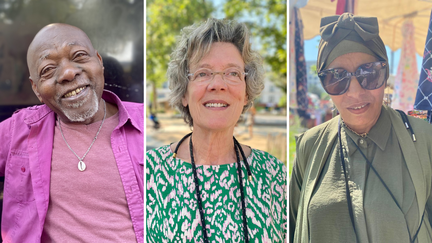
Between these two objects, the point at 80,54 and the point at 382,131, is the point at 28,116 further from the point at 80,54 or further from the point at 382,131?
the point at 382,131

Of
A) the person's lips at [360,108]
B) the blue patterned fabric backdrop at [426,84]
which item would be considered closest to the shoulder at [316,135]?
the person's lips at [360,108]

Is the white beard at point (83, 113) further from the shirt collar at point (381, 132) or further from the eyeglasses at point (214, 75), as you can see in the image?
the shirt collar at point (381, 132)

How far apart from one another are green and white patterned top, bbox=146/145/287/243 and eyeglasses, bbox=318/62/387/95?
2.21 ft

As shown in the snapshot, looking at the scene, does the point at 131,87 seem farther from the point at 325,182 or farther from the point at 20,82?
the point at 325,182

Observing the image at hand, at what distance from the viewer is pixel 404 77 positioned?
1.93m

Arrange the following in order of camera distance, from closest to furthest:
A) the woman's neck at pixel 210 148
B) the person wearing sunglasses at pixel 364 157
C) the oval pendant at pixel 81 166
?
the person wearing sunglasses at pixel 364 157, the oval pendant at pixel 81 166, the woman's neck at pixel 210 148

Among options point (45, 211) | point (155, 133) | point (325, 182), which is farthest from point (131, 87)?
point (155, 133)

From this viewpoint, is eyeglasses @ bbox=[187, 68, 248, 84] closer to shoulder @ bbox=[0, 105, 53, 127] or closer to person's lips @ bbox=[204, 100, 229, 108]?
person's lips @ bbox=[204, 100, 229, 108]

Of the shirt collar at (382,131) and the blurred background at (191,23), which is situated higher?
the blurred background at (191,23)

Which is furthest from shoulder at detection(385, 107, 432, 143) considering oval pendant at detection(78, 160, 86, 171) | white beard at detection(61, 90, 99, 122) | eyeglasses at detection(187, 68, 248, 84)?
oval pendant at detection(78, 160, 86, 171)

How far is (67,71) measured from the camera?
191 cm

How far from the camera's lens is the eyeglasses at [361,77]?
6.05 feet

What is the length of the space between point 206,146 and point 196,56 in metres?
0.58

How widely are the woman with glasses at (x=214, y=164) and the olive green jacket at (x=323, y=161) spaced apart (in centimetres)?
15
